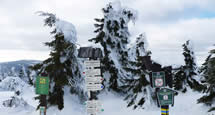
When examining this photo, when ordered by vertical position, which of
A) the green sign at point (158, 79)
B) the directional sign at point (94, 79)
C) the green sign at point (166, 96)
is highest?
the green sign at point (158, 79)

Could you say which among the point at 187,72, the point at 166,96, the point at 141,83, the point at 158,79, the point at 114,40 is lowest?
the point at 141,83

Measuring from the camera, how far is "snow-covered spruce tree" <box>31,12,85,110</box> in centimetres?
1325

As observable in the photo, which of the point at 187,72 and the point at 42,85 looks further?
the point at 187,72

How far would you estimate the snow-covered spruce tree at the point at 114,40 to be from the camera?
18125 mm

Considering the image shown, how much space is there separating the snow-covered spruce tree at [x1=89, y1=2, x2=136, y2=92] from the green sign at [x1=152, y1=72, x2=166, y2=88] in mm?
10896

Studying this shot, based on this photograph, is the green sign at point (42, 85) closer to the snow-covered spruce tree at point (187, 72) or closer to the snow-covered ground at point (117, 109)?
the snow-covered ground at point (117, 109)

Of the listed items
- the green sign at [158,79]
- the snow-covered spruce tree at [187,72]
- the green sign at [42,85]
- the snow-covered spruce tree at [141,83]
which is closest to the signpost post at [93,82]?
the green sign at [42,85]

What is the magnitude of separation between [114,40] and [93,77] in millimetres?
10490

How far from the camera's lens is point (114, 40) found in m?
18.9

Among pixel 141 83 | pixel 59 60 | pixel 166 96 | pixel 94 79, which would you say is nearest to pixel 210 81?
pixel 166 96

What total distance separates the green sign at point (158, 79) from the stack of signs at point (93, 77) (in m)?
2.71

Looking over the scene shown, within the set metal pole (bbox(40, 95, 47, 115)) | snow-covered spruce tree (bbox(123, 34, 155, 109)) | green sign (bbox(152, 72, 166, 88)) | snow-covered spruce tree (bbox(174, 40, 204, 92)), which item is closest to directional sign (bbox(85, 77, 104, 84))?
metal pole (bbox(40, 95, 47, 115))

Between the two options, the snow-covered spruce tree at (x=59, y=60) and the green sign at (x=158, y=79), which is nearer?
the green sign at (x=158, y=79)

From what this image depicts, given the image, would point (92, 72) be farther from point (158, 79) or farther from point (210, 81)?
point (210, 81)
